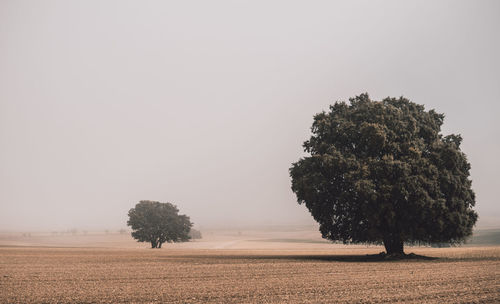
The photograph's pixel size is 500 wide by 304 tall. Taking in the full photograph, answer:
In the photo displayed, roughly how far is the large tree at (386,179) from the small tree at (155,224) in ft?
181

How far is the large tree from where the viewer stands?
3566cm

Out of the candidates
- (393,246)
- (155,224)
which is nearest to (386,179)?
(393,246)

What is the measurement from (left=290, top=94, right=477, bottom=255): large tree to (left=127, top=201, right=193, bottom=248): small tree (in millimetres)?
55281

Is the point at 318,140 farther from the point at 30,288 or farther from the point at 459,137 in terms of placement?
the point at 30,288

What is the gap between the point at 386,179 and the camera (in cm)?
3591

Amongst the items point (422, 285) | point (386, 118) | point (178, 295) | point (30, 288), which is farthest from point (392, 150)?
point (30, 288)

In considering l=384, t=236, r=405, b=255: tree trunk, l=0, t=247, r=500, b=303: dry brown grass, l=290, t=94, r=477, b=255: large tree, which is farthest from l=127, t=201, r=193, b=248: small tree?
l=0, t=247, r=500, b=303: dry brown grass

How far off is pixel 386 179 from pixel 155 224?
6471 centimetres

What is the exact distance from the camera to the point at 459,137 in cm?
4216

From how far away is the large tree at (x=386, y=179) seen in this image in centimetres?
3566

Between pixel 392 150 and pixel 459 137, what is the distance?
33.3ft

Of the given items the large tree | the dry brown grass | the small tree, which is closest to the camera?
the dry brown grass

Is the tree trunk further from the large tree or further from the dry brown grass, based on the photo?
the dry brown grass

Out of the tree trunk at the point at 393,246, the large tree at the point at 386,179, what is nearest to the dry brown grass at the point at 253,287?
the large tree at the point at 386,179
